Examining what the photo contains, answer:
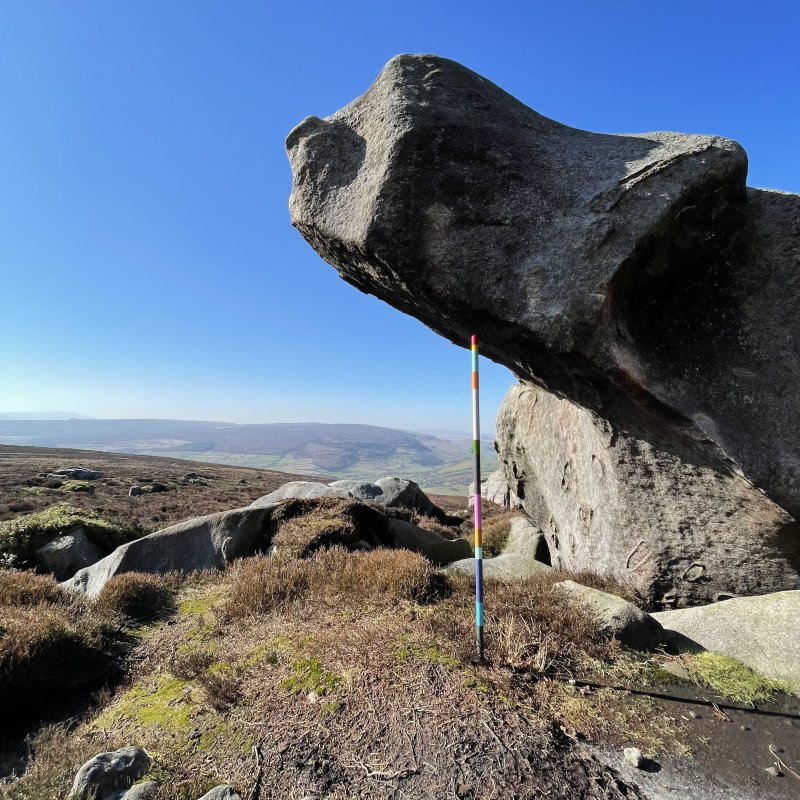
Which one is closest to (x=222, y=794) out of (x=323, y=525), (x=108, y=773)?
(x=108, y=773)

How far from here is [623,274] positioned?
6504 mm

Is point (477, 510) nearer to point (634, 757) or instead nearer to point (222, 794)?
point (634, 757)

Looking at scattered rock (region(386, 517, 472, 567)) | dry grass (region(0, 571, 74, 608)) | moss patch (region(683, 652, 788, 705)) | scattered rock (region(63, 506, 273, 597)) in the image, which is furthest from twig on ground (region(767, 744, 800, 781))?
dry grass (region(0, 571, 74, 608))

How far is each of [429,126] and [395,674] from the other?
758 centimetres

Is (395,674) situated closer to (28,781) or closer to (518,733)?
(518,733)

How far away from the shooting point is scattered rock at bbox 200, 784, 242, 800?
3.45 m

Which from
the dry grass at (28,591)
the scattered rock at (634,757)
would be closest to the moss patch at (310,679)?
the scattered rock at (634,757)

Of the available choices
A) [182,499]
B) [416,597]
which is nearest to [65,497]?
[182,499]

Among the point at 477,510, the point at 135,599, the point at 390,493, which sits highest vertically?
the point at 477,510

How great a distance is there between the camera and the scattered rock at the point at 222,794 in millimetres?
3451

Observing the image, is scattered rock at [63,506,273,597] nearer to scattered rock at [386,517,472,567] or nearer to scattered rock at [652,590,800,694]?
scattered rock at [386,517,472,567]

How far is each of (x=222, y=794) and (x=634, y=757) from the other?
10.8 ft

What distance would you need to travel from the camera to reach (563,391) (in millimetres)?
8000

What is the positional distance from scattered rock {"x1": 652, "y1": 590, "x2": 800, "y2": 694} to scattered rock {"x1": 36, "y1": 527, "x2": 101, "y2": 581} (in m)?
14.4
